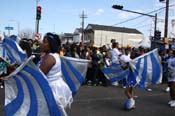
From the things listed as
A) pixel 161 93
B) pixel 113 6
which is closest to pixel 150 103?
pixel 161 93

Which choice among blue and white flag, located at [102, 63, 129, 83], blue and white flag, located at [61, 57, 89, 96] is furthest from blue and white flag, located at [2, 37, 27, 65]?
blue and white flag, located at [61, 57, 89, 96]

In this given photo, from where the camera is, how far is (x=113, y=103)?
12.6 metres

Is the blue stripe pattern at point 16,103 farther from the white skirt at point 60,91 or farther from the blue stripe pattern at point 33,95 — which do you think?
the white skirt at point 60,91

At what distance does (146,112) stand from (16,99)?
5.68 m

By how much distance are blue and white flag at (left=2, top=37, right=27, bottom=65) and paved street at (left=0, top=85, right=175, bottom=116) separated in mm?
1209

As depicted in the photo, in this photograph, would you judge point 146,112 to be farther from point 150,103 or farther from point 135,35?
point 135,35

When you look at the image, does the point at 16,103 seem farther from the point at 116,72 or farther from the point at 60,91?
the point at 116,72

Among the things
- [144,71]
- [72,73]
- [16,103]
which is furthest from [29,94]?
[144,71]

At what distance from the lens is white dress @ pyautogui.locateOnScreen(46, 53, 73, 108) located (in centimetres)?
607

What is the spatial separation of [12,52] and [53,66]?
657cm

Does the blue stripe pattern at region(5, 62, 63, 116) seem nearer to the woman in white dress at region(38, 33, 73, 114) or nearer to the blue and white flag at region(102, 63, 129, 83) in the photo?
the woman in white dress at region(38, 33, 73, 114)

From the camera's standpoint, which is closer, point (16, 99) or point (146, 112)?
point (16, 99)

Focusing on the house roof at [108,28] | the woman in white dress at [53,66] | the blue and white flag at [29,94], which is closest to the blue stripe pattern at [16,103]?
the blue and white flag at [29,94]

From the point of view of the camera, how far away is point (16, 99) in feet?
19.9
